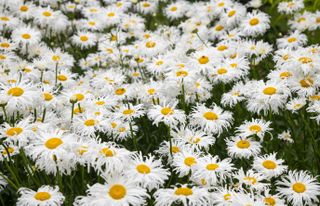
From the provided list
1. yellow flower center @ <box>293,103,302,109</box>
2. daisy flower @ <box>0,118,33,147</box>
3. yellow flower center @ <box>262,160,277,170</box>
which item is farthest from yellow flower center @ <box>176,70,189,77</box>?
daisy flower @ <box>0,118,33,147</box>

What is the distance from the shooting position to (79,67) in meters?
6.34

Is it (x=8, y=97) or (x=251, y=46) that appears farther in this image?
(x=251, y=46)

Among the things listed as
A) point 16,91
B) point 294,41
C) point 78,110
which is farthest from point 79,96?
point 294,41

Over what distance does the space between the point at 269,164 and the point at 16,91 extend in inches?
81.5

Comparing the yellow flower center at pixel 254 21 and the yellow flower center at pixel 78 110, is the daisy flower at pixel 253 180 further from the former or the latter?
the yellow flower center at pixel 254 21

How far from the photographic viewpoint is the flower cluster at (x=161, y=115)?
305cm

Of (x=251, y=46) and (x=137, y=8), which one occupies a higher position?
(x=251, y=46)

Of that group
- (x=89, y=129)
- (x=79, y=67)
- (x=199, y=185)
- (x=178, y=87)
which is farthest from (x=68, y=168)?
(x=79, y=67)

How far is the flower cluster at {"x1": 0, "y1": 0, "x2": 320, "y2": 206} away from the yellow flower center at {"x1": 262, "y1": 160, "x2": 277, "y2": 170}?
28 millimetres

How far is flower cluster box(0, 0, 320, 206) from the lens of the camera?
3053 millimetres

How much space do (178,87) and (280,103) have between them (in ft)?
3.14

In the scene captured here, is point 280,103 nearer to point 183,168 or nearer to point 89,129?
point 183,168

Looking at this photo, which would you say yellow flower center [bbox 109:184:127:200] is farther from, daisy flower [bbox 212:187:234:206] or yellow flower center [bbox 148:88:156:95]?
yellow flower center [bbox 148:88:156:95]

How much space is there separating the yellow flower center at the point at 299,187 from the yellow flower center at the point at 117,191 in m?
1.19
